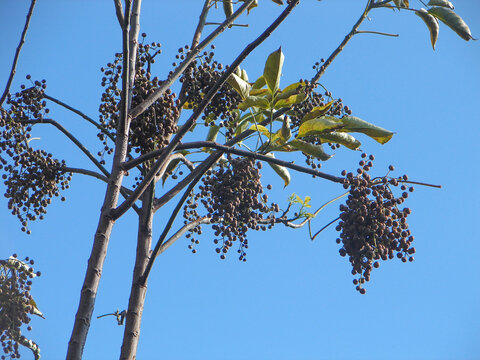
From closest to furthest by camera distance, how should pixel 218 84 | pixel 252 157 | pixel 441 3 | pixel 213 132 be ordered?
1. pixel 218 84
2. pixel 252 157
3. pixel 441 3
4. pixel 213 132

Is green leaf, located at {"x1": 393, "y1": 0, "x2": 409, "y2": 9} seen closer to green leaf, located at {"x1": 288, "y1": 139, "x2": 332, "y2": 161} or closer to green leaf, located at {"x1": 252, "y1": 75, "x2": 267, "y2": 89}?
green leaf, located at {"x1": 252, "y1": 75, "x2": 267, "y2": 89}

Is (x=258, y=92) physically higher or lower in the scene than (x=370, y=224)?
higher

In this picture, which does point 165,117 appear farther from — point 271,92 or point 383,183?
point 383,183

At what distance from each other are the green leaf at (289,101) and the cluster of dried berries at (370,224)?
360 mm

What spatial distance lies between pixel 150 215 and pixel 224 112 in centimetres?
72

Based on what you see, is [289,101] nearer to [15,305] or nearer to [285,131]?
[285,131]

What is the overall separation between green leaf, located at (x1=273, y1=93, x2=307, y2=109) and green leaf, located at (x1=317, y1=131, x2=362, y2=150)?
0.18 m

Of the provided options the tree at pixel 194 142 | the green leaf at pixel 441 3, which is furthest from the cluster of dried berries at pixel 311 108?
the green leaf at pixel 441 3

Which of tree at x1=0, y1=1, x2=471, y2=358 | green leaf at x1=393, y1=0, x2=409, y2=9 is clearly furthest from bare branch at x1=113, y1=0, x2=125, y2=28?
green leaf at x1=393, y1=0, x2=409, y2=9

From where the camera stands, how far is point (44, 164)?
11.0 feet

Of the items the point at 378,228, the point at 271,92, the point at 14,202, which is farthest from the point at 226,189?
the point at 14,202

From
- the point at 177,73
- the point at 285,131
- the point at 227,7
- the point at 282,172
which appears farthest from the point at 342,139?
the point at 227,7

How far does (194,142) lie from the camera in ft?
7.49

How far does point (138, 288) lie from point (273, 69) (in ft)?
3.85
